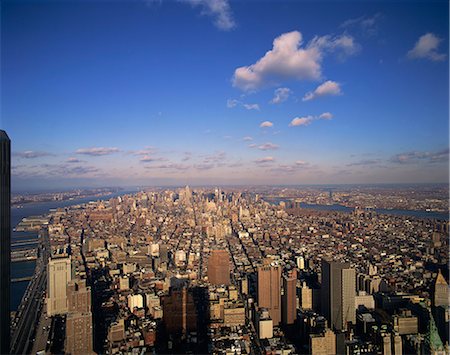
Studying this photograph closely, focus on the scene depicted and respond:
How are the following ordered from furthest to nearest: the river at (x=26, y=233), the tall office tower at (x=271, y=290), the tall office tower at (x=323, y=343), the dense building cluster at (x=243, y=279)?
the tall office tower at (x=271, y=290), the river at (x=26, y=233), the dense building cluster at (x=243, y=279), the tall office tower at (x=323, y=343)

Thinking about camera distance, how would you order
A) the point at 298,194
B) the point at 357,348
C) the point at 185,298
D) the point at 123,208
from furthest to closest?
the point at 123,208 → the point at 298,194 → the point at 185,298 → the point at 357,348

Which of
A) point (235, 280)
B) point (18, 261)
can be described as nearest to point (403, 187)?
point (235, 280)

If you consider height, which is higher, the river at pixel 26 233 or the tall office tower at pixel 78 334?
the river at pixel 26 233

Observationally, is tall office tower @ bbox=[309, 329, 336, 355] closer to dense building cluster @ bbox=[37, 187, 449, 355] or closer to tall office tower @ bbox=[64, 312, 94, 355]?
dense building cluster @ bbox=[37, 187, 449, 355]

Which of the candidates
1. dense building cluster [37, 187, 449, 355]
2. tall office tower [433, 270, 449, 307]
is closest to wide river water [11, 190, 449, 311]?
dense building cluster [37, 187, 449, 355]

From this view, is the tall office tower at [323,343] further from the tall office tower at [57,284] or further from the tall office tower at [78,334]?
the tall office tower at [57,284]

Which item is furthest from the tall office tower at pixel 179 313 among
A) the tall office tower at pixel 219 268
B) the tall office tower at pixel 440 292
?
the tall office tower at pixel 440 292

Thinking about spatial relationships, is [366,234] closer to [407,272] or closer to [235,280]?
[407,272]
